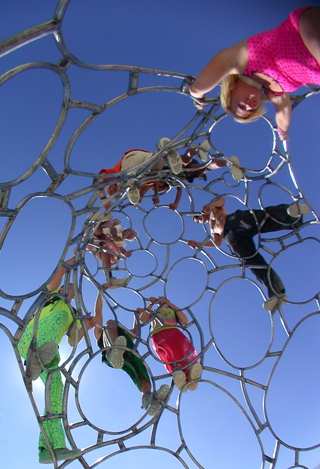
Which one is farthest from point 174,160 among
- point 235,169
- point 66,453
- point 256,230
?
point 66,453

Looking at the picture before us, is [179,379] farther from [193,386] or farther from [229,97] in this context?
[229,97]

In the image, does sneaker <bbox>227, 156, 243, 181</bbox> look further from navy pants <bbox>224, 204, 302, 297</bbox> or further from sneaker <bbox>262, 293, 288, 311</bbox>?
sneaker <bbox>262, 293, 288, 311</bbox>

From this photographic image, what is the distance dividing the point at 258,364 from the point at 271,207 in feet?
Answer: 3.62

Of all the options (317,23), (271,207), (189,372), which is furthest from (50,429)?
(317,23)

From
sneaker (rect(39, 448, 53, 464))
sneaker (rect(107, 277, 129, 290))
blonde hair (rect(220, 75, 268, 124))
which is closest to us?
blonde hair (rect(220, 75, 268, 124))

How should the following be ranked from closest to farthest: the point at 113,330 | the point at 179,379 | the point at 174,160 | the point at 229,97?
the point at 229,97
the point at 174,160
the point at 179,379
the point at 113,330

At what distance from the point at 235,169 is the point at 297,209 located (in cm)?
51

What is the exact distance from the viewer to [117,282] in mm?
3270

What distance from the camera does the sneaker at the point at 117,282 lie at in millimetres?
3236

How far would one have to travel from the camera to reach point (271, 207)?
2.96 m

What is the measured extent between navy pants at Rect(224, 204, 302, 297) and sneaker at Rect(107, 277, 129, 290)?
878 mm

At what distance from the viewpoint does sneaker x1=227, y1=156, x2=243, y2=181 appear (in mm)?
2799

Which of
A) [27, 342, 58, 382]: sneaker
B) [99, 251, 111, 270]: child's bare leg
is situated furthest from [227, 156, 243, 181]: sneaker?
[27, 342, 58, 382]: sneaker

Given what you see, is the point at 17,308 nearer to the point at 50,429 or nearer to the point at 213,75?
the point at 50,429
